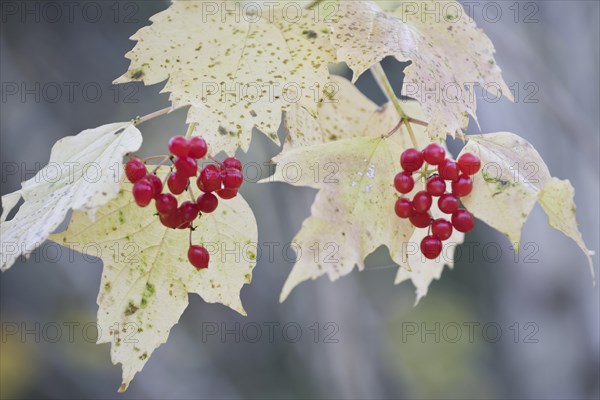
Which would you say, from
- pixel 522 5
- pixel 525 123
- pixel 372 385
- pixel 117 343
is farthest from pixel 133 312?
pixel 522 5

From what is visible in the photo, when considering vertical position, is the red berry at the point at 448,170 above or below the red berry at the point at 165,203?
above

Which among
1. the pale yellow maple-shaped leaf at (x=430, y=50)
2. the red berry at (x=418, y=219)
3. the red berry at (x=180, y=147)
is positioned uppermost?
the pale yellow maple-shaped leaf at (x=430, y=50)

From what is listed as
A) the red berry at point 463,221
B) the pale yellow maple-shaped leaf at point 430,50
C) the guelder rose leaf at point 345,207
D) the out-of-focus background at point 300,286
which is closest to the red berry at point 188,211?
the guelder rose leaf at point 345,207

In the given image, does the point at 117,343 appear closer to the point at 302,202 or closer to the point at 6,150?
the point at 302,202

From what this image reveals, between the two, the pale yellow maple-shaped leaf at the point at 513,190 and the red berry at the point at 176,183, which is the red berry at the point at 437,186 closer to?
the pale yellow maple-shaped leaf at the point at 513,190

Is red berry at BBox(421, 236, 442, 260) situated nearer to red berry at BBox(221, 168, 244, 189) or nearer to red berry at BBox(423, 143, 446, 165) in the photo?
red berry at BBox(423, 143, 446, 165)

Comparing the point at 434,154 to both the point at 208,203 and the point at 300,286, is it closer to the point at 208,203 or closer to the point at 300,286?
the point at 208,203

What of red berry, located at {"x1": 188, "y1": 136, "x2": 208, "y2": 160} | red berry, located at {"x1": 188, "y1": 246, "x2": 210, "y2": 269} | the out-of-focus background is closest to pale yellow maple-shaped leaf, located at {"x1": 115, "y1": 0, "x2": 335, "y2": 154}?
red berry, located at {"x1": 188, "y1": 136, "x2": 208, "y2": 160}
